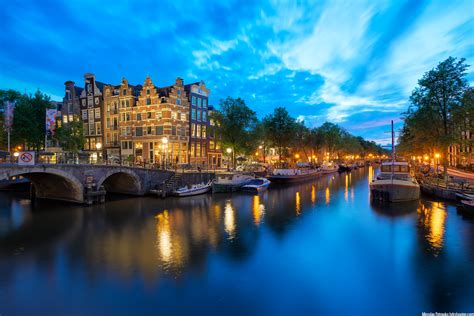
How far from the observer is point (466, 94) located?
3828 cm

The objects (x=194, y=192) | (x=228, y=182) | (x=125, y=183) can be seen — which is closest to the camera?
(x=194, y=192)

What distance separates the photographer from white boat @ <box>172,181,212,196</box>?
39328 millimetres

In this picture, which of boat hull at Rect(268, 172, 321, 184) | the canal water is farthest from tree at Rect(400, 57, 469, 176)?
boat hull at Rect(268, 172, 321, 184)

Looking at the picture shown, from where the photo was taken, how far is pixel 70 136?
164ft

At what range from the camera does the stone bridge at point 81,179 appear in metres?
29.0

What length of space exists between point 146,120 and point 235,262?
45.5 metres

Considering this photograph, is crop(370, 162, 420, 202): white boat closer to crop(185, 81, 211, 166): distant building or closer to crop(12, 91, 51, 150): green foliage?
crop(185, 81, 211, 166): distant building

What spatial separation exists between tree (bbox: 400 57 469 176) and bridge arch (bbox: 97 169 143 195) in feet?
140

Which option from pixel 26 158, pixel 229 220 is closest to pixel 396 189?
pixel 229 220

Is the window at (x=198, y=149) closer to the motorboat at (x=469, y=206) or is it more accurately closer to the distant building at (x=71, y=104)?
the distant building at (x=71, y=104)

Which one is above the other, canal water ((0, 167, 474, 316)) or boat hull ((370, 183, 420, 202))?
boat hull ((370, 183, 420, 202))

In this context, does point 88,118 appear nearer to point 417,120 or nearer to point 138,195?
point 138,195

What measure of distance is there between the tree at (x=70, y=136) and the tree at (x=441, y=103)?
187ft

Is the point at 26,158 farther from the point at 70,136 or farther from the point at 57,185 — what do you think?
the point at 70,136
